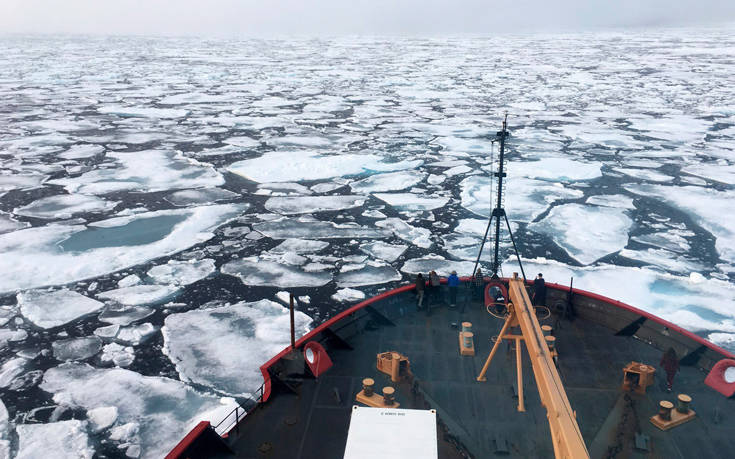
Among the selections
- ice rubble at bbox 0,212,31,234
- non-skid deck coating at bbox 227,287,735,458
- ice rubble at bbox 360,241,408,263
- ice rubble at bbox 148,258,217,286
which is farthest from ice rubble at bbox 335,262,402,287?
ice rubble at bbox 0,212,31,234

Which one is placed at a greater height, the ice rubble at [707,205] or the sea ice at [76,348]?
the ice rubble at [707,205]

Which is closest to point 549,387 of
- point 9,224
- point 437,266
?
point 437,266

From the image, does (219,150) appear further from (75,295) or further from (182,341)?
(182,341)

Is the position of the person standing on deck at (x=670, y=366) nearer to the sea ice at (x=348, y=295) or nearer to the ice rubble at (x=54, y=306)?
the sea ice at (x=348, y=295)

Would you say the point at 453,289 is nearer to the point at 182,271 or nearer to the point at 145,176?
the point at 182,271

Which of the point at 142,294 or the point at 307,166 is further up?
the point at 307,166

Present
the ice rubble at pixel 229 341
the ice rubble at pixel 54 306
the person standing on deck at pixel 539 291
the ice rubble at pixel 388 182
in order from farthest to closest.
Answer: the ice rubble at pixel 388 182 → the ice rubble at pixel 54 306 → the ice rubble at pixel 229 341 → the person standing on deck at pixel 539 291

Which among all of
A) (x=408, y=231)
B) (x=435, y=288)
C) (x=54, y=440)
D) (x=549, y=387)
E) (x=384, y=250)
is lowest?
(x=54, y=440)

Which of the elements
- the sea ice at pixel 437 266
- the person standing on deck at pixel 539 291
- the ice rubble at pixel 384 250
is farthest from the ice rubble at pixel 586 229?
the person standing on deck at pixel 539 291
